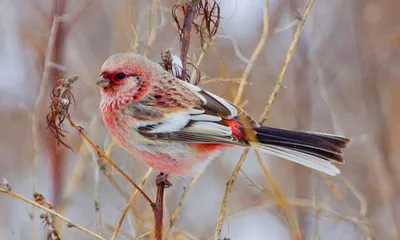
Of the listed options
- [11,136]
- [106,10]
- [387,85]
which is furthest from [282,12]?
[11,136]

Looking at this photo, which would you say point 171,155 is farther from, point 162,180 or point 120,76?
point 120,76

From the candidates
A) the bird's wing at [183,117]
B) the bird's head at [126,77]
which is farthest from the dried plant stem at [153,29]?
the bird's wing at [183,117]

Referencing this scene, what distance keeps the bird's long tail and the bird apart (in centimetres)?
1

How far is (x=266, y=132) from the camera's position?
3135 millimetres

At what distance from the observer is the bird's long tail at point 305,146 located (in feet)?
9.75

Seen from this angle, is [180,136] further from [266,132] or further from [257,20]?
[257,20]

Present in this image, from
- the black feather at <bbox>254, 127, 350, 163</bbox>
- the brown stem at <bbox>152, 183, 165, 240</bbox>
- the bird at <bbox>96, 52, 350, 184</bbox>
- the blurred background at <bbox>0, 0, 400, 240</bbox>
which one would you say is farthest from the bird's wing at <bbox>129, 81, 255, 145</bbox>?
the blurred background at <bbox>0, 0, 400, 240</bbox>

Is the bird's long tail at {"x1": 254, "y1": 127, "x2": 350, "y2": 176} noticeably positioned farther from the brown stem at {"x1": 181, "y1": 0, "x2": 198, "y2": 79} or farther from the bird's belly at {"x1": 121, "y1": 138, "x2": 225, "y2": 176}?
the brown stem at {"x1": 181, "y1": 0, "x2": 198, "y2": 79}

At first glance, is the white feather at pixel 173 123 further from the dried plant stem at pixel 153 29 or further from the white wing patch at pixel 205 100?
the dried plant stem at pixel 153 29

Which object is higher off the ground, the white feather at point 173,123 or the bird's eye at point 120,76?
the bird's eye at point 120,76

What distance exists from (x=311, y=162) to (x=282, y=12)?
9.57 feet

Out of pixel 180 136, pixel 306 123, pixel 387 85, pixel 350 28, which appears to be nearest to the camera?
pixel 180 136

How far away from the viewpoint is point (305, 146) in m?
3.04

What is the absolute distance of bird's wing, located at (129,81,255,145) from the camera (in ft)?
10.5
